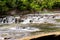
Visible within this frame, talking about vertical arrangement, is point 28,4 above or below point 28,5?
above

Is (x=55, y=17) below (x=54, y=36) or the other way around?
below

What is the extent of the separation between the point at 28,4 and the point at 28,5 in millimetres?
127

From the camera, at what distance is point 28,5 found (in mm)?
27891

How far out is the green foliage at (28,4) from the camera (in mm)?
25631

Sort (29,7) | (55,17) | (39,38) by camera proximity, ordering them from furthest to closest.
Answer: (29,7) < (55,17) < (39,38)

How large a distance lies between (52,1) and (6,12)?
7.55 m

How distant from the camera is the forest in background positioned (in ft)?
84.1

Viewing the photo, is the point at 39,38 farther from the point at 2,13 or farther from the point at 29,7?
the point at 29,7

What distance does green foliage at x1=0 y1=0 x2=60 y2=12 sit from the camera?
2563 centimetres

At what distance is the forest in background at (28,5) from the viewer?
25.6 m

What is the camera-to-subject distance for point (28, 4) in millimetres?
27891

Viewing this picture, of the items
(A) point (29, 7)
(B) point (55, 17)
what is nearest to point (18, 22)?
(B) point (55, 17)

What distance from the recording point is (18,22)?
19891 mm

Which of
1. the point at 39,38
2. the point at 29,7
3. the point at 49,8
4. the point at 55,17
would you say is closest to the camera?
the point at 39,38
